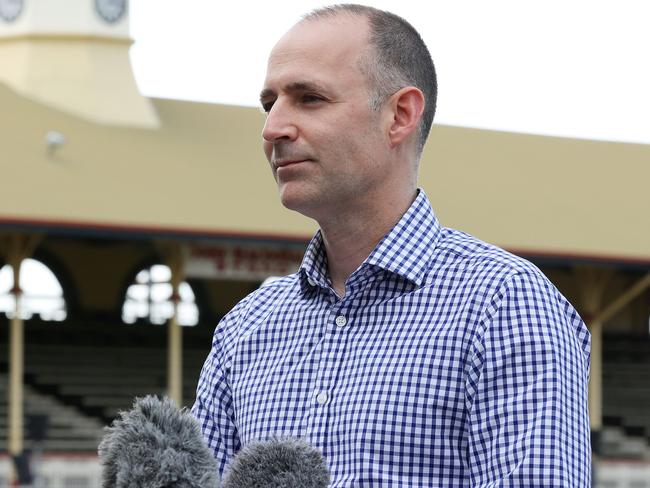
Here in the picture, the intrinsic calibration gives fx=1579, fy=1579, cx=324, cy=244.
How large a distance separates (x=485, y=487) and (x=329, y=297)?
531mm

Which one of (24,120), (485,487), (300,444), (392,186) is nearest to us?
(300,444)

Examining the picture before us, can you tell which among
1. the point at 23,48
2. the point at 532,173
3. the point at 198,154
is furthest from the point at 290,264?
the point at 23,48


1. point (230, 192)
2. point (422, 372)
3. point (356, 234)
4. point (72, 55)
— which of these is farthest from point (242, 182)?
point (422, 372)

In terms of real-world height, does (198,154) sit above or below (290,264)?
above

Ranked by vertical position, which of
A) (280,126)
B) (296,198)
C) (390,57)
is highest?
(390,57)

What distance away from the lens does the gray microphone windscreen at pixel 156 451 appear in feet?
6.31

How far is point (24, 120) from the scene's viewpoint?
19.5m

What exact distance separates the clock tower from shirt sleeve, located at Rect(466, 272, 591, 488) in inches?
1043

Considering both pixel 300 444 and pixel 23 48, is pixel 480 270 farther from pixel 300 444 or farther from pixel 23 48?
pixel 23 48

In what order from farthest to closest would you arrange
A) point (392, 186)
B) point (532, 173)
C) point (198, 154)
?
point (532, 173)
point (198, 154)
point (392, 186)

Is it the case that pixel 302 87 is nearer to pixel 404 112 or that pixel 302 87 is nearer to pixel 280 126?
pixel 280 126

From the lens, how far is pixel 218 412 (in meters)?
2.89

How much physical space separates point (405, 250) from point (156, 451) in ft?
2.86

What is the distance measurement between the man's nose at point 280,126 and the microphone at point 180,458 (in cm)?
73
